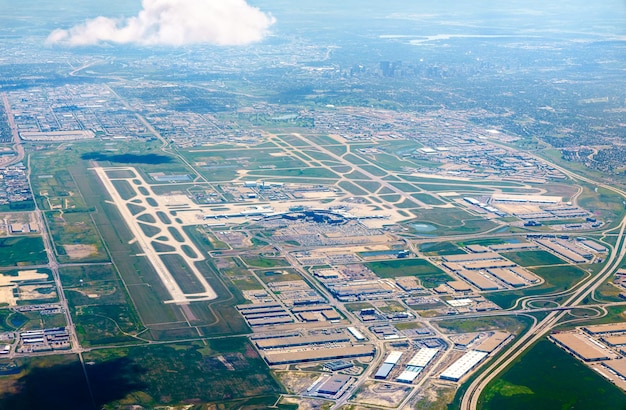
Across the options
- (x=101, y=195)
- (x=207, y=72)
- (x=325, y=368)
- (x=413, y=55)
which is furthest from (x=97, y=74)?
(x=325, y=368)

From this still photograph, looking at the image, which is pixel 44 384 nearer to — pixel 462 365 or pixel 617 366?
pixel 462 365

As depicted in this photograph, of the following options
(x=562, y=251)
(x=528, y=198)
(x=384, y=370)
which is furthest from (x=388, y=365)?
(x=528, y=198)

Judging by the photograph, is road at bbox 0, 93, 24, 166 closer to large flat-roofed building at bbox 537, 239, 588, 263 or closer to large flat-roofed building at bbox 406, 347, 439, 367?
large flat-roofed building at bbox 537, 239, 588, 263

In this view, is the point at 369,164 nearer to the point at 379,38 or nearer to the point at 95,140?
the point at 95,140

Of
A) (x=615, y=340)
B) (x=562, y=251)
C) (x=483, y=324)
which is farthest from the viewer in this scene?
(x=562, y=251)

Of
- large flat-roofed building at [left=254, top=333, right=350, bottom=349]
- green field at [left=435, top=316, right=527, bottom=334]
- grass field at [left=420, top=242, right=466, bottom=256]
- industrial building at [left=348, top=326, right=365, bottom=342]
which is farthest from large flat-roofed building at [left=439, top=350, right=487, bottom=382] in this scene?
grass field at [left=420, top=242, right=466, bottom=256]

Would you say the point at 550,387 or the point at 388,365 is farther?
the point at 388,365

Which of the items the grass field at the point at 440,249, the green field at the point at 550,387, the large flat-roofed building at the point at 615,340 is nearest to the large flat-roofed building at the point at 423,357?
the green field at the point at 550,387
